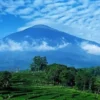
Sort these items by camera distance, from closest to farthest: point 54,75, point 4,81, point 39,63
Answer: point 4,81, point 54,75, point 39,63

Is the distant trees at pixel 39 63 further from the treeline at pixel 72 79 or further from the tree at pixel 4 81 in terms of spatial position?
the tree at pixel 4 81

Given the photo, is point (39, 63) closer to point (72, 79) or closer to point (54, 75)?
point (54, 75)

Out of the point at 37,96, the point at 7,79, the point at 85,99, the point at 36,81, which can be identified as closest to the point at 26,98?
the point at 37,96

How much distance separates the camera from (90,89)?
12369 centimetres

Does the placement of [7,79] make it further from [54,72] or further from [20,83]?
[54,72]

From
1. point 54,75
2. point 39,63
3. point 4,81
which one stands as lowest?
point 4,81

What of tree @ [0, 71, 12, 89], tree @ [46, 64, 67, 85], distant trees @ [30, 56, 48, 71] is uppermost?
distant trees @ [30, 56, 48, 71]

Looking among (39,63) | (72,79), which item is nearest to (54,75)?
(72,79)

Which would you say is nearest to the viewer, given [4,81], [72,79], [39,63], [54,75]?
[4,81]

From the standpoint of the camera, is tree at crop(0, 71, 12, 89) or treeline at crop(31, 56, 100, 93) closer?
tree at crop(0, 71, 12, 89)

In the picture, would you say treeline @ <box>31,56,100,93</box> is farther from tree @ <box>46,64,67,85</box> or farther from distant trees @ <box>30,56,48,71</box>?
distant trees @ <box>30,56,48,71</box>

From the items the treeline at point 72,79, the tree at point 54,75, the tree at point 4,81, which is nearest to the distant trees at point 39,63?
the treeline at point 72,79

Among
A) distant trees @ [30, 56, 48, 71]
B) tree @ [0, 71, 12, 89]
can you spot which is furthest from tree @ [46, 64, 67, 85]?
distant trees @ [30, 56, 48, 71]

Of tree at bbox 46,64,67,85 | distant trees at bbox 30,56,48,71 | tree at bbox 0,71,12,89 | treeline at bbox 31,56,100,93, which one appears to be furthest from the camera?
distant trees at bbox 30,56,48,71
